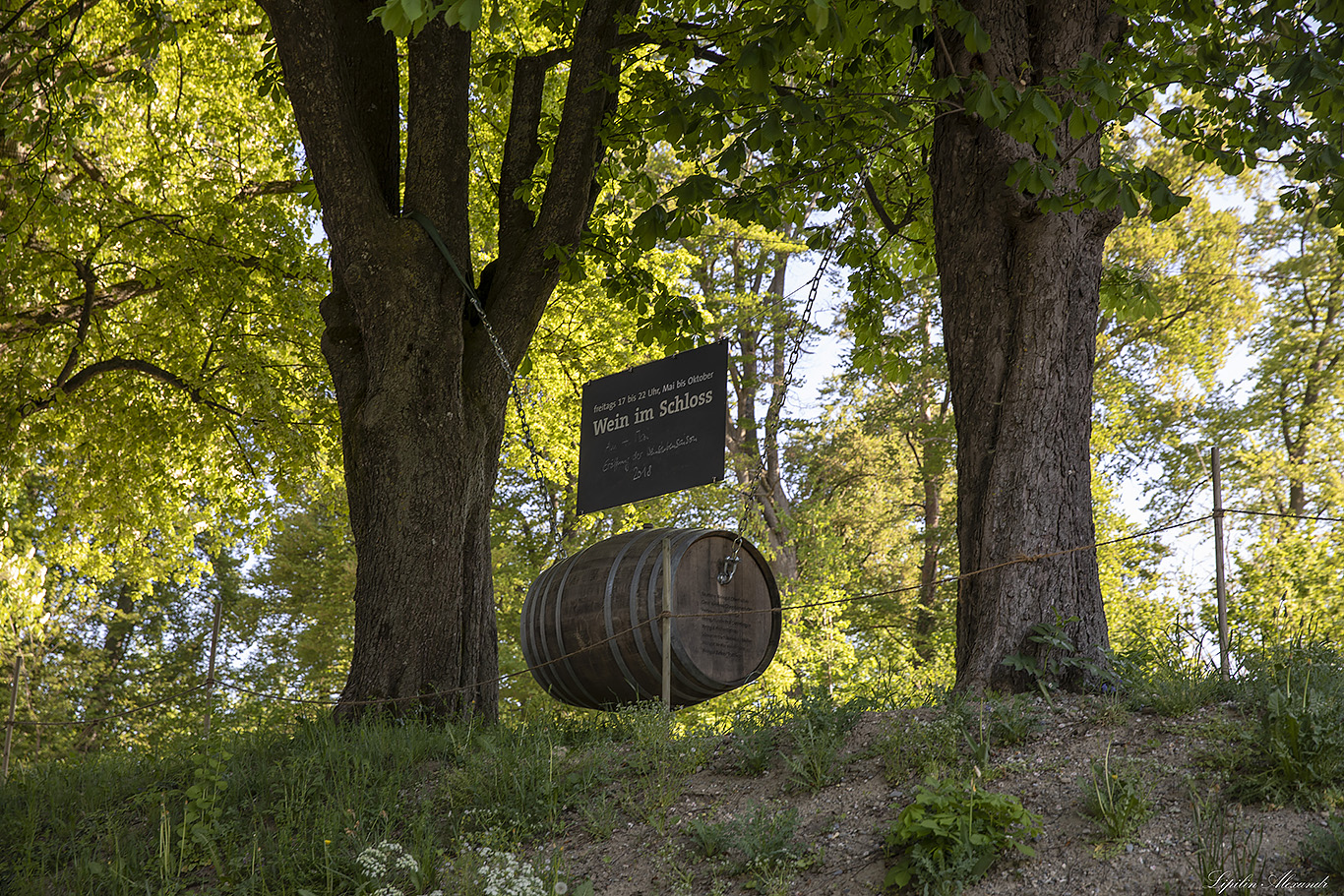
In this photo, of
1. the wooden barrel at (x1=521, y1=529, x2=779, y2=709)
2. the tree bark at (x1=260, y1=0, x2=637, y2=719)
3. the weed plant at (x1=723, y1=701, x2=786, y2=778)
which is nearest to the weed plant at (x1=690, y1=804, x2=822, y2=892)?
the weed plant at (x1=723, y1=701, x2=786, y2=778)

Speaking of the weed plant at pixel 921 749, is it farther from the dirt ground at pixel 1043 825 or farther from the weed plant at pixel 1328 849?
the weed plant at pixel 1328 849

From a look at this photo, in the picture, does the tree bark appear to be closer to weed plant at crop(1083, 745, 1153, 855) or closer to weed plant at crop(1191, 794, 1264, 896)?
weed plant at crop(1083, 745, 1153, 855)

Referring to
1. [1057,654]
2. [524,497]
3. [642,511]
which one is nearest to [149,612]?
[524,497]

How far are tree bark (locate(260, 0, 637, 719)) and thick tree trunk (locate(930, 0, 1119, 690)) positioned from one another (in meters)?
2.59

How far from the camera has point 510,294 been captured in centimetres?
677

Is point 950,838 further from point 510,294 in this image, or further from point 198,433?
point 198,433

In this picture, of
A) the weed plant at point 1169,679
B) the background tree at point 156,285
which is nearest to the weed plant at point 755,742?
the weed plant at point 1169,679

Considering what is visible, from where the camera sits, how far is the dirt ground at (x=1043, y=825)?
3.04 m

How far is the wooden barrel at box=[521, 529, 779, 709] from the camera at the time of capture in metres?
5.75

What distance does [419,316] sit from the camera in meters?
6.30

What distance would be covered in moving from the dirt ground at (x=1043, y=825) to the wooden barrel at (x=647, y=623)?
126 centimetres

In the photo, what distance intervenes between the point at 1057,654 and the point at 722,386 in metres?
2.26

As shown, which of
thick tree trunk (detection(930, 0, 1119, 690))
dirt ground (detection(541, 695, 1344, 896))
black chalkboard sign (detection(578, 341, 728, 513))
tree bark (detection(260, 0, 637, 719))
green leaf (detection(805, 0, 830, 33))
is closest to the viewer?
dirt ground (detection(541, 695, 1344, 896))

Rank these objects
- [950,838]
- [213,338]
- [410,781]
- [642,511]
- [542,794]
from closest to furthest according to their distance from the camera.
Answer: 1. [950,838]
2. [542,794]
3. [410,781]
4. [213,338]
5. [642,511]
